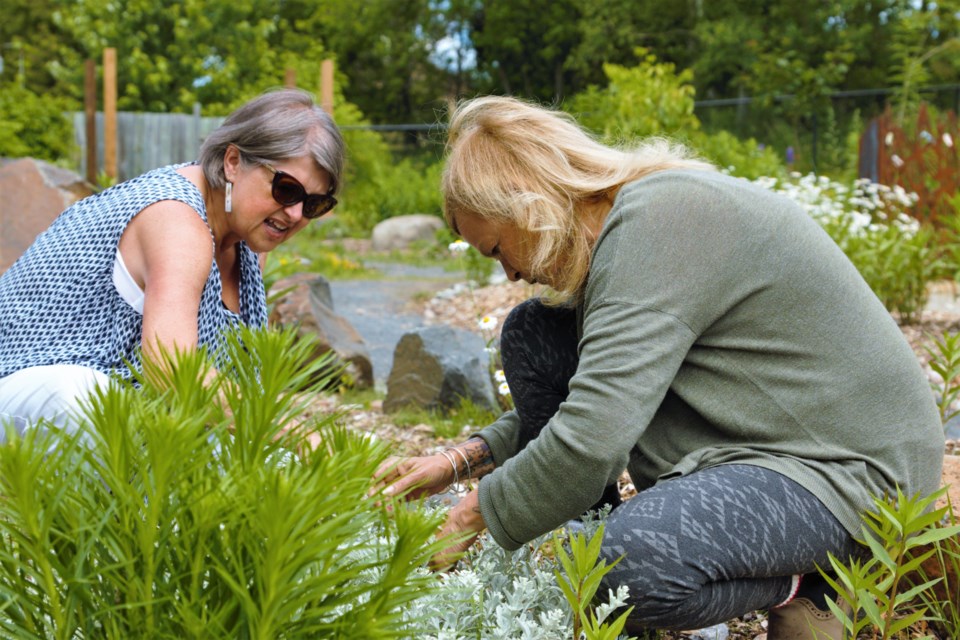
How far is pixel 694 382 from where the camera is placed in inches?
80.4

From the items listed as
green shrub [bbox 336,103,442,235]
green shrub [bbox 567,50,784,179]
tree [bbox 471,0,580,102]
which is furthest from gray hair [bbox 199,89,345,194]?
tree [bbox 471,0,580,102]

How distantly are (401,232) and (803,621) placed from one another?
12.2 meters

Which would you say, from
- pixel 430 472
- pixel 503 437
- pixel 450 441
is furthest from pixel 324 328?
pixel 430 472

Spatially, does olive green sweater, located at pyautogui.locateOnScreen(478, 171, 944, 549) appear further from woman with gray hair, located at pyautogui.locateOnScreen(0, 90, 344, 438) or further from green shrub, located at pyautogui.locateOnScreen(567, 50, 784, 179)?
green shrub, located at pyautogui.locateOnScreen(567, 50, 784, 179)

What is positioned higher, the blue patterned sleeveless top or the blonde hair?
the blonde hair

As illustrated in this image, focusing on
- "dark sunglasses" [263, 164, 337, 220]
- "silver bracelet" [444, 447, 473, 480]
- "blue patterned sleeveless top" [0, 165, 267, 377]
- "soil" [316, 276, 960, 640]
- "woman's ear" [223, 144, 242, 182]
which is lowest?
"soil" [316, 276, 960, 640]

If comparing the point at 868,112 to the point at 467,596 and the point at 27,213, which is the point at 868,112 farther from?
the point at 467,596

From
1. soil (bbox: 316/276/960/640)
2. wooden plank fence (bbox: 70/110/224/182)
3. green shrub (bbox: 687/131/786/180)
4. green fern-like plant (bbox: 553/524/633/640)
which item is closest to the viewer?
green fern-like plant (bbox: 553/524/633/640)

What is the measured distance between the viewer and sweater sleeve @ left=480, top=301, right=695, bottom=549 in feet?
6.00

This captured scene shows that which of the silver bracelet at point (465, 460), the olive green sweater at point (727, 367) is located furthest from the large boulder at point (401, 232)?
the olive green sweater at point (727, 367)

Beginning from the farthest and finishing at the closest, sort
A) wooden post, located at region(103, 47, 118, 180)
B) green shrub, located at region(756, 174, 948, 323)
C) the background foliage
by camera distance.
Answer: the background foliage, wooden post, located at region(103, 47, 118, 180), green shrub, located at region(756, 174, 948, 323)

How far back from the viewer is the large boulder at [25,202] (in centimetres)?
867

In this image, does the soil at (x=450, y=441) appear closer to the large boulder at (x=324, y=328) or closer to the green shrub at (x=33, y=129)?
the large boulder at (x=324, y=328)

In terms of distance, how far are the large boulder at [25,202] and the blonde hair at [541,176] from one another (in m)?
7.49
